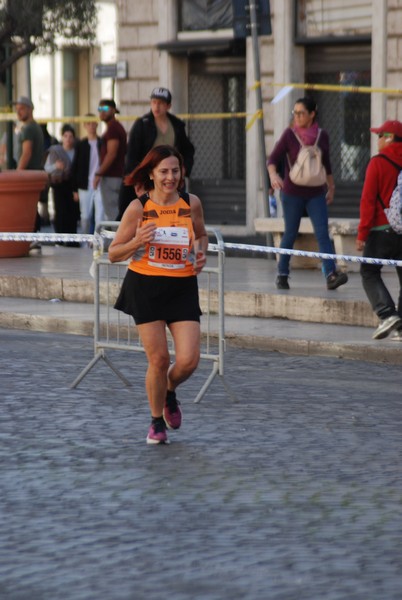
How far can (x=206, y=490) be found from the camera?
22.2ft

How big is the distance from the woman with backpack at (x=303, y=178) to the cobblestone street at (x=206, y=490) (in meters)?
3.36

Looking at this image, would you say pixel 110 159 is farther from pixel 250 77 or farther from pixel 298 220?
pixel 250 77

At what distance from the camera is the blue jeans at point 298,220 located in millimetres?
13828

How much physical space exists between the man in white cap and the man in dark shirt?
773 millimetres

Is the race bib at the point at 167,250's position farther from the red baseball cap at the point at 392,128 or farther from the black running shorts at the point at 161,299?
the red baseball cap at the point at 392,128

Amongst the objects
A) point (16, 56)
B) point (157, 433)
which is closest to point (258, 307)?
point (157, 433)

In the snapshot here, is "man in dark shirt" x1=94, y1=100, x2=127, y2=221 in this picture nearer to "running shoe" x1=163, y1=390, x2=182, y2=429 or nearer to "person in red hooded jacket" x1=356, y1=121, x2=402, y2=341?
"person in red hooded jacket" x1=356, y1=121, x2=402, y2=341

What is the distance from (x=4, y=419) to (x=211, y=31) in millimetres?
16021

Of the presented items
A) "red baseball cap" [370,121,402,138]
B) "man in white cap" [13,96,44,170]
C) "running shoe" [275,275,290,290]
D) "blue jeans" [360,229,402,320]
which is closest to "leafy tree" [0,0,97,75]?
"man in white cap" [13,96,44,170]

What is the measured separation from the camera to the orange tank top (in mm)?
7961

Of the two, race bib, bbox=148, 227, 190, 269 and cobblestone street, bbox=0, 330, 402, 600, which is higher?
race bib, bbox=148, 227, 190, 269

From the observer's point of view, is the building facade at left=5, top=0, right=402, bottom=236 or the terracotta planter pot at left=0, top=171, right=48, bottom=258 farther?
the building facade at left=5, top=0, right=402, bottom=236

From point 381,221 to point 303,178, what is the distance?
2.27 m

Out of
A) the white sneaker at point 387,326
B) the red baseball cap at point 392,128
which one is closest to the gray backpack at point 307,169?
the red baseball cap at point 392,128
